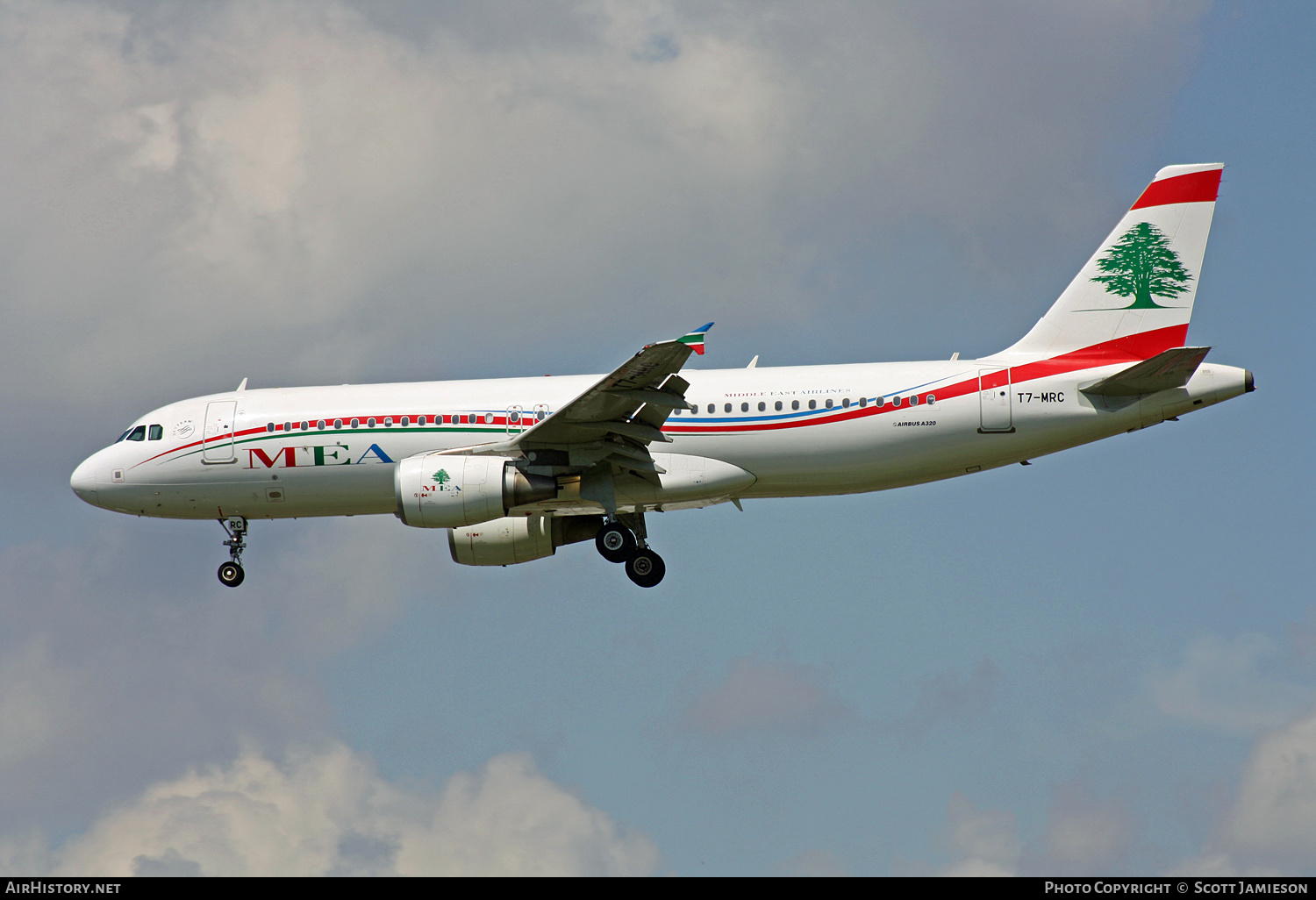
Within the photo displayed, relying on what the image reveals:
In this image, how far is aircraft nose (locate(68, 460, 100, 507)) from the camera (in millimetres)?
35750

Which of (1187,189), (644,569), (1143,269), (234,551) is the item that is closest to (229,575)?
(234,551)

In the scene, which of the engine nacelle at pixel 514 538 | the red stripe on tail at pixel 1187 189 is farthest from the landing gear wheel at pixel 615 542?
the red stripe on tail at pixel 1187 189

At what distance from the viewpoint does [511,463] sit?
32344mm

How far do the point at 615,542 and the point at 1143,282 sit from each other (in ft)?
40.6

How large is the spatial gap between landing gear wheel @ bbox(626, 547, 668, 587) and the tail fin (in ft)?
28.3

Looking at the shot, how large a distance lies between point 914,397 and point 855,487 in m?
2.28

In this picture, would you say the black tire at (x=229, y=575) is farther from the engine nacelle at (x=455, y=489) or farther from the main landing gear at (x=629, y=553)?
the main landing gear at (x=629, y=553)

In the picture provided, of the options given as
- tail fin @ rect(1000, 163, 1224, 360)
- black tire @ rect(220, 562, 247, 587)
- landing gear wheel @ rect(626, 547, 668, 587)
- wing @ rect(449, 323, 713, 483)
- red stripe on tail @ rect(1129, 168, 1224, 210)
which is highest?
red stripe on tail @ rect(1129, 168, 1224, 210)

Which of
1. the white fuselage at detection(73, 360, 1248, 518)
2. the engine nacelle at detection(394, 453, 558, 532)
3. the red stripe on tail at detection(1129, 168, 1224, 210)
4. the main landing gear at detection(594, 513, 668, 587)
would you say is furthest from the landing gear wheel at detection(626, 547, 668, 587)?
the red stripe on tail at detection(1129, 168, 1224, 210)

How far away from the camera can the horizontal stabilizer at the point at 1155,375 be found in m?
30.5

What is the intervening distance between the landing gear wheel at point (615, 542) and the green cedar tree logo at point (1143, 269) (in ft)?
37.1

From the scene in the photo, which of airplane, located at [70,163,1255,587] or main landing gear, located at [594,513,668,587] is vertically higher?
airplane, located at [70,163,1255,587]

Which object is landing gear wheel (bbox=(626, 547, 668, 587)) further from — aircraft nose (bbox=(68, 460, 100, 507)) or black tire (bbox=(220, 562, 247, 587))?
aircraft nose (bbox=(68, 460, 100, 507))
